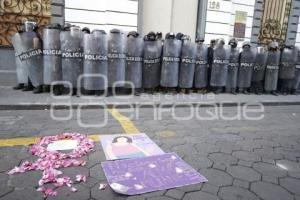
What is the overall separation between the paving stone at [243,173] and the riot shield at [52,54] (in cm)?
466

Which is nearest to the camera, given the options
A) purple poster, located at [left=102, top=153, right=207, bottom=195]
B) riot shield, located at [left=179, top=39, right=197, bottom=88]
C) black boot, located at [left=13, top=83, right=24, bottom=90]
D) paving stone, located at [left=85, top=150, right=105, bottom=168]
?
purple poster, located at [left=102, top=153, right=207, bottom=195]

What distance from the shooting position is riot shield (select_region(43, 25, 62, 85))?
634 centimetres

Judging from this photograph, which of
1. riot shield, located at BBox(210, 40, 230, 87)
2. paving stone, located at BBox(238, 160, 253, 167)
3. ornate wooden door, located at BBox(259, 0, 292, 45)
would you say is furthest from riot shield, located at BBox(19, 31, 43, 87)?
ornate wooden door, located at BBox(259, 0, 292, 45)

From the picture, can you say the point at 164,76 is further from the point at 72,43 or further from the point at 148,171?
the point at 148,171

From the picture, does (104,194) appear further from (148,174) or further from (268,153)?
(268,153)

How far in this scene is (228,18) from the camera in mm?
10492

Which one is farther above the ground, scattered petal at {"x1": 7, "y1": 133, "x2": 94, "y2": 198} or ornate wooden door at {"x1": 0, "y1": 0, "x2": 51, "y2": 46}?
ornate wooden door at {"x1": 0, "y1": 0, "x2": 51, "y2": 46}

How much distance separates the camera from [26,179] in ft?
9.09

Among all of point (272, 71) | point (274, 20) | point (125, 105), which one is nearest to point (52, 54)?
point (125, 105)

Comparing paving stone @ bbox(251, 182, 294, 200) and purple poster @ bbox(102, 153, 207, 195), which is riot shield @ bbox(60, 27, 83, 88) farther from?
paving stone @ bbox(251, 182, 294, 200)

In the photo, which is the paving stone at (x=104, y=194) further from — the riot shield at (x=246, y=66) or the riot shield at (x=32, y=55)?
the riot shield at (x=246, y=66)

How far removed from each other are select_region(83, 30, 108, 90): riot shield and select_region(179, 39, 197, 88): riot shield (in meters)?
2.11

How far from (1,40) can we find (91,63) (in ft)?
10.2

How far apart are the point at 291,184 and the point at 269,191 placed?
36 cm
